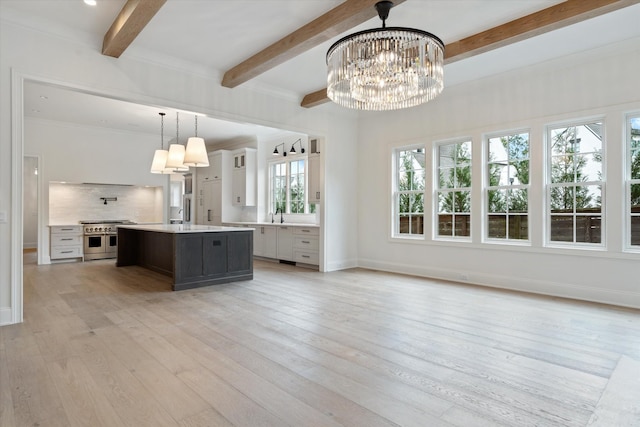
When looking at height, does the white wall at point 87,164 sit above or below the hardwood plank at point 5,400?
above

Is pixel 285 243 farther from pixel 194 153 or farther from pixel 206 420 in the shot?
pixel 206 420

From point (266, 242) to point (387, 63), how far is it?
18.5 ft

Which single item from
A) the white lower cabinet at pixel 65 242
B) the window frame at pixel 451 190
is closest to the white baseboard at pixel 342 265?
the window frame at pixel 451 190

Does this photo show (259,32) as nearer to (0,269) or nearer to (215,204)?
(0,269)

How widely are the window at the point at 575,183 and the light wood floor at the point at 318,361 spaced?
960mm

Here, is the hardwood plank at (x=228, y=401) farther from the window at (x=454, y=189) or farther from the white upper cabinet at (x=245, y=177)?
the white upper cabinet at (x=245, y=177)

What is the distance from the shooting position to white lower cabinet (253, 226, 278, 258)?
7.80 meters

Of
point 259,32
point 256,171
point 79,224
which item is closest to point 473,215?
point 259,32

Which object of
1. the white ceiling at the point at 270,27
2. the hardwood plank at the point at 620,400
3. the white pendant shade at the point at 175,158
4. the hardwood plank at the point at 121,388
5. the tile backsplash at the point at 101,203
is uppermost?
the white ceiling at the point at 270,27

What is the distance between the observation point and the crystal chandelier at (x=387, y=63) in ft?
9.48

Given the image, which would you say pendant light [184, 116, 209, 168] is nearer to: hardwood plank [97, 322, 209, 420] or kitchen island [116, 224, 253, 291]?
kitchen island [116, 224, 253, 291]

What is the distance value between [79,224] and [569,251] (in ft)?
28.8

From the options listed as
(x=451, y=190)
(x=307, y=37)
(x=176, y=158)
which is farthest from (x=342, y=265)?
(x=307, y=37)

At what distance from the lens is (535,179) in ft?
16.0
